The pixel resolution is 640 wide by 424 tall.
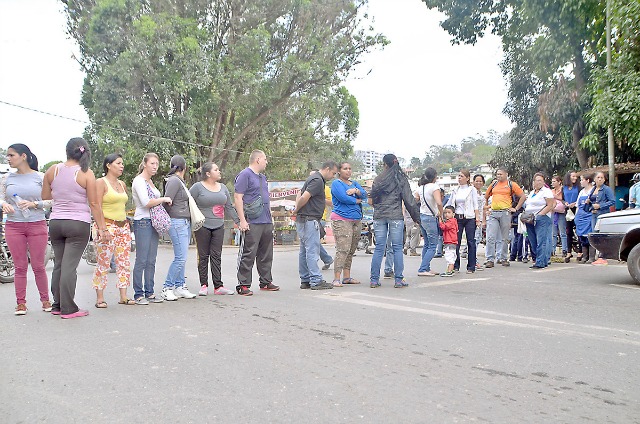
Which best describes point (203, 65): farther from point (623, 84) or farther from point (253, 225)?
point (253, 225)

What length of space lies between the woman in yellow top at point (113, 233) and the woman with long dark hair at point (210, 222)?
0.93m

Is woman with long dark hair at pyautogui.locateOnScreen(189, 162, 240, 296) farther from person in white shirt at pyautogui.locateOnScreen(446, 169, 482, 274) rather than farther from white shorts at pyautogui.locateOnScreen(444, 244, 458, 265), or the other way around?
person in white shirt at pyautogui.locateOnScreen(446, 169, 482, 274)

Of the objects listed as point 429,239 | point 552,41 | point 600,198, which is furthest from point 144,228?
point 552,41

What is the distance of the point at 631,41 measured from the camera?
12539mm

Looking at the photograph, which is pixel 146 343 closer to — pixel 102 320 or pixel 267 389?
pixel 102 320

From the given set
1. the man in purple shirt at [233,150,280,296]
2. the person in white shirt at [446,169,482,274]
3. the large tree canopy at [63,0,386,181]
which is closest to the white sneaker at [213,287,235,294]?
the man in purple shirt at [233,150,280,296]

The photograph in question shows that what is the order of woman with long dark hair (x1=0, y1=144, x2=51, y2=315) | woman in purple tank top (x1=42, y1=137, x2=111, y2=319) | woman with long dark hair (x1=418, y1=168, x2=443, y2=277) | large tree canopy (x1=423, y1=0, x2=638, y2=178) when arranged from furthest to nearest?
large tree canopy (x1=423, y1=0, x2=638, y2=178) → woman with long dark hair (x1=418, y1=168, x2=443, y2=277) → woman with long dark hair (x1=0, y1=144, x2=51, y2=315) → woman in purple tank top (x1=42, y1=137, x2=111, y2=319)

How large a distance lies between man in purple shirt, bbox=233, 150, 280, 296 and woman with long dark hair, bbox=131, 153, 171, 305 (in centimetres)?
100

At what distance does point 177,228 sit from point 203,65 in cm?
1851

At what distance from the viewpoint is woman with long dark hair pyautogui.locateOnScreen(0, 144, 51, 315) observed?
18.7 ft

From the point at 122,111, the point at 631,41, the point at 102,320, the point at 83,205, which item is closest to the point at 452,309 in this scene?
the point at 102,320

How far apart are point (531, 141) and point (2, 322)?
64.5 ft

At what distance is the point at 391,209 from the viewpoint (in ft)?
25.2

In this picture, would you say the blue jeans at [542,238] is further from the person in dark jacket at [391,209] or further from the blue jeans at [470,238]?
the person in dark jacket at [391,209]
